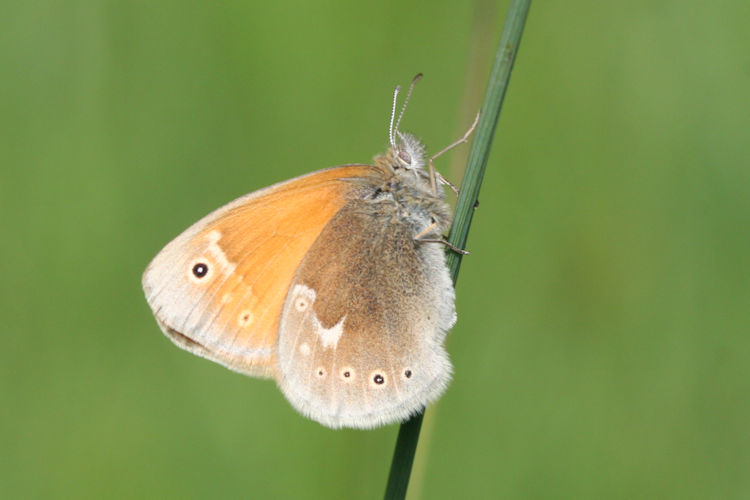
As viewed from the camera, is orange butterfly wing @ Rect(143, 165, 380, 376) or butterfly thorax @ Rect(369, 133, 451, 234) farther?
butterfly thorax @ Rect(369, 133, 451, 234)

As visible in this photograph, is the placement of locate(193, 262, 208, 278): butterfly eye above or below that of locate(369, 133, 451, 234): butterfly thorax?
below

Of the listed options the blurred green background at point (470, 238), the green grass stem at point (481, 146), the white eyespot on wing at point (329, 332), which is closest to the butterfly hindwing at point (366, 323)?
the white eyespot on wing at point (329, 332)

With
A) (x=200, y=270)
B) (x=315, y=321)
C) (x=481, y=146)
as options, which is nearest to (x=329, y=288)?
(x=315, y=321)

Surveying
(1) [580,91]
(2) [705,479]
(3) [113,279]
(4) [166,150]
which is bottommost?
(2) [705,479]

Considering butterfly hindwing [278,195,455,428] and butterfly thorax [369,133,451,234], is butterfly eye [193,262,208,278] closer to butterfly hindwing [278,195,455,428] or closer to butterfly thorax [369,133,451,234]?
butterfly hindwing [278,195,455,428]

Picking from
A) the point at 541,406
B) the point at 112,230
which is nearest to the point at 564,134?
the point at 541,406


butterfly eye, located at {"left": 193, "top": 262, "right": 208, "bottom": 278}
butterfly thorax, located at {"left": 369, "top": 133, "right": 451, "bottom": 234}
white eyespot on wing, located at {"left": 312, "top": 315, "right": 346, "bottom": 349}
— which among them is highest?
butterfly thorax, located at {"left": 369, "top": 133, "right": 451, "bottom": 234}

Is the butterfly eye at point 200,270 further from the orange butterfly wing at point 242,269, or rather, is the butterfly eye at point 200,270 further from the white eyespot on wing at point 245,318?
the white eyespot on wing at point 245,318

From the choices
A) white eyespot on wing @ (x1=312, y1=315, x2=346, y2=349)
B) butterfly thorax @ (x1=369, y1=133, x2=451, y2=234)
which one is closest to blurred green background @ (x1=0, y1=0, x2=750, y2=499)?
butterfly thorax @ (x1=369, y1=133, x2=451, y2=234)

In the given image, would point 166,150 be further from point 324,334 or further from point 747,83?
point 747,83
